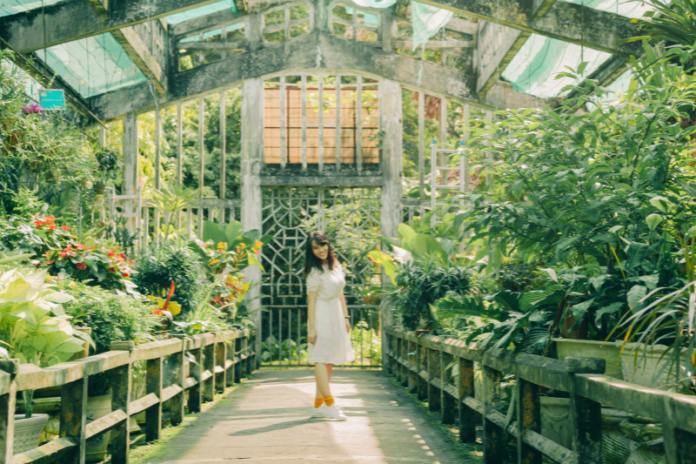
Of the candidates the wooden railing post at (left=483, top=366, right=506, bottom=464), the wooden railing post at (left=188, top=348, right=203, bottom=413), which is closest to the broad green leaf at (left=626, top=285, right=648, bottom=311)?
the wooden railing post at (left=483, top=366, right=506, bottom=464)

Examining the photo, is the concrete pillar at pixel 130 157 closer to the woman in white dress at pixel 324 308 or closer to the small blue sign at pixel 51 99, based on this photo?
the small blue sign at pixel 51 99

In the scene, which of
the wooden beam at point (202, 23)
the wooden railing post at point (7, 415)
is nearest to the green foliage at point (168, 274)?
→ the wooden railing post at point (7, 415)

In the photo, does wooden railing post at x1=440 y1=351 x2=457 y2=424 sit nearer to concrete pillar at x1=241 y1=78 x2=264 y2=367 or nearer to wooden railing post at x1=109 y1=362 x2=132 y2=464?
wooden railing post at x1=109 y1=362 x2=132 y2=464

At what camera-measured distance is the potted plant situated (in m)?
2.70

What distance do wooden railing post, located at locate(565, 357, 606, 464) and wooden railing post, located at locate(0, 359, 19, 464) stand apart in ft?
6.03

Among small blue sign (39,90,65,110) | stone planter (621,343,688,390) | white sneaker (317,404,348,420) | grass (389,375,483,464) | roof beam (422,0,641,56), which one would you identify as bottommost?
grass (389,375,483,464)

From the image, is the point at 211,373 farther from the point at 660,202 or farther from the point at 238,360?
the point at 660,202

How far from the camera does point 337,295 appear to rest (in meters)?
4.81

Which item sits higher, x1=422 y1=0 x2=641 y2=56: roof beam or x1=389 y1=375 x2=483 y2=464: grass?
x1=422 y1=0 x2=641 y2=56: roof beam

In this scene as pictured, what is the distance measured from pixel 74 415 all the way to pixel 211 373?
2.73 metres

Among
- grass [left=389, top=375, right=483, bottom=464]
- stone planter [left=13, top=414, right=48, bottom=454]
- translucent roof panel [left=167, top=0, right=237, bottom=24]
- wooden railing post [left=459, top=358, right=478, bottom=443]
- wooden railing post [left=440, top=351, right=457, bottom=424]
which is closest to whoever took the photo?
stone planter [left=13, top=414, right=48, bottom=454]

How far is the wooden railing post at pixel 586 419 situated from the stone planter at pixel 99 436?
221 centimetres

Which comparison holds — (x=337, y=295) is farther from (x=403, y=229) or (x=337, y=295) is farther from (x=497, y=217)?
(x=403, y=229)

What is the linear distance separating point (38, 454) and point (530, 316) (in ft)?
6.78
